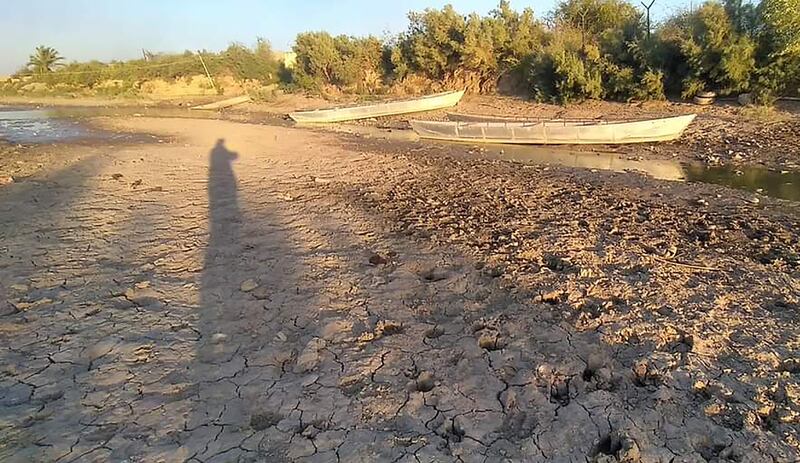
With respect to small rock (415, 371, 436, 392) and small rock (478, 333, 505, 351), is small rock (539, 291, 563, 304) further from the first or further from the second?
small rock (415, 371, 436, 392)

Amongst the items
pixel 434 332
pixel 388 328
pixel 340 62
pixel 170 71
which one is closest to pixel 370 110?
pixel 340 62

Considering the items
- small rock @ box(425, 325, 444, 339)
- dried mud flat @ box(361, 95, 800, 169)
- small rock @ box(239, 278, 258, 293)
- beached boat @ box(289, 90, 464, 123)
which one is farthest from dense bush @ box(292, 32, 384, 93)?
small rock @ box(425, 325, 444, 339)

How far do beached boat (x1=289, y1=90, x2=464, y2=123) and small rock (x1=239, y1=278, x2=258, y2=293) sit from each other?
63.1 feet

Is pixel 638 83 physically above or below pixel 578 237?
above

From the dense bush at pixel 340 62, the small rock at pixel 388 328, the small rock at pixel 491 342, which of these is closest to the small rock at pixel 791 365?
the small rock at pixel 491 342

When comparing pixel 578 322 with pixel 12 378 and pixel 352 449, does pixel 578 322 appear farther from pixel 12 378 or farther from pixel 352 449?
pixel 12 378

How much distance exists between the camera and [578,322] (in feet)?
14.6

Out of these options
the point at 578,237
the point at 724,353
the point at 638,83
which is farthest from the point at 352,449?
the point at 638,83

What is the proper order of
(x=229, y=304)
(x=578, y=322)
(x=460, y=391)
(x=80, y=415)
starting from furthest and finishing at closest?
(x=229, y=304), (x=578, y=322), (x=460, y=391), (x=80, y=415)

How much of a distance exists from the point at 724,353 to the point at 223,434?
12.5 ft

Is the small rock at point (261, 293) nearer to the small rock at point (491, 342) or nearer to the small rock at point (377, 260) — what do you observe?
the small rock at point (377, 260)

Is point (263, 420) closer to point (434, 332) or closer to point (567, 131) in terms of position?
point (434, 332)

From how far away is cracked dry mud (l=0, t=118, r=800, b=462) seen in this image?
3.15 metres

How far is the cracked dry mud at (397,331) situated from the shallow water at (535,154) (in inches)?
109
